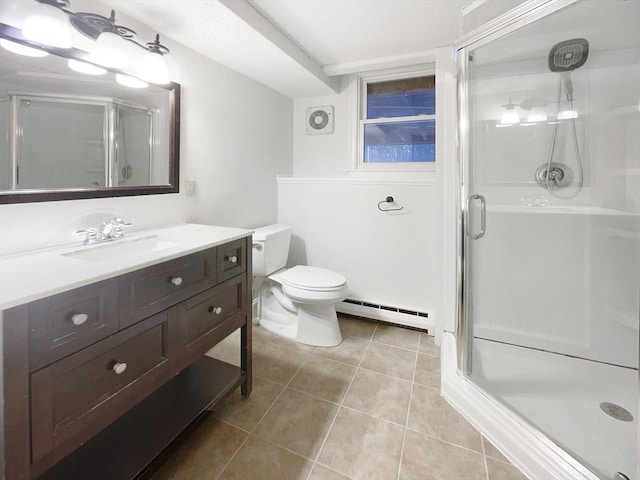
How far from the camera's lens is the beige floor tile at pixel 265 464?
1.23 m

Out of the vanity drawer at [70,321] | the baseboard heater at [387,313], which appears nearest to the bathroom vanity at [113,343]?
the vanity drawer at [70,321]

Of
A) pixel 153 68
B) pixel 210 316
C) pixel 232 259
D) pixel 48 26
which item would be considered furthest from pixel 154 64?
pixel 210 316

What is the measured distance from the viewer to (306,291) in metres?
2.12

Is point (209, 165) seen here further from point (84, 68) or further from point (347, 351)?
point (347, 351)

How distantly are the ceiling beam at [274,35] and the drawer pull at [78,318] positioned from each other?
140 cm

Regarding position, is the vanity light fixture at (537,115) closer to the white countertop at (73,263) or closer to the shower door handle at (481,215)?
the shower door handle at (481,215)

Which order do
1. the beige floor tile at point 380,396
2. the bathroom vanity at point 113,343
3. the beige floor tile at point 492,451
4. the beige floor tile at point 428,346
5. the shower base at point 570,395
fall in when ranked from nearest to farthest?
the bathroom vanity at point 113,343
the shower base at point 570,395
the beige floor tile at point 492,451
the beige floor tile at point 380,396
the beige floor tile at point 428,346

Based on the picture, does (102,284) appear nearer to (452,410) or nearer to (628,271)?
(452,410)

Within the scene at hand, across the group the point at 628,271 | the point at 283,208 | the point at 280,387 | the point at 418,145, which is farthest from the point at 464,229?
the point at 283,208

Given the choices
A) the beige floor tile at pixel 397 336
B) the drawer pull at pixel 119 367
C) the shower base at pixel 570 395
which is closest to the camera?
the drawer pull at pixel 119 367

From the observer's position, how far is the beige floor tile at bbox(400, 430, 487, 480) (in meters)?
1.24

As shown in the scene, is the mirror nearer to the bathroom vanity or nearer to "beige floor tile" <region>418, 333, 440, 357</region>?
the bathroom vanity

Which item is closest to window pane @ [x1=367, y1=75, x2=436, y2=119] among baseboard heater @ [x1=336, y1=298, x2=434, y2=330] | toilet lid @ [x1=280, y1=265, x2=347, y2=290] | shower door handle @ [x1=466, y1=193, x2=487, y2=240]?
shower door handle @ [x1=466, y1=193, x2=487, y2=240]

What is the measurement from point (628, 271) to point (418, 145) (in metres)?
1.63
